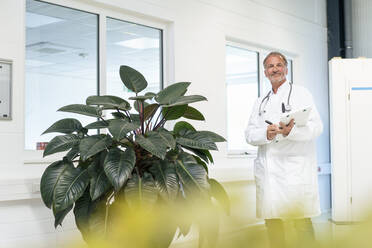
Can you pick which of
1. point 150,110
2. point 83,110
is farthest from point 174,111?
point 83,110

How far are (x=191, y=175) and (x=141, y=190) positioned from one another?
0.96 feet

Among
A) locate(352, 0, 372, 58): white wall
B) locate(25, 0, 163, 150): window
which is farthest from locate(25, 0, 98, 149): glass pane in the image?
locate(352, 0, 372, 58): white wall

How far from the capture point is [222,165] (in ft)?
14.8

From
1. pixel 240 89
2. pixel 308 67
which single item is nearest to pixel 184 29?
pixel 240 89

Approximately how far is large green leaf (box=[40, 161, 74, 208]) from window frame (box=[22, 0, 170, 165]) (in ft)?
2.03

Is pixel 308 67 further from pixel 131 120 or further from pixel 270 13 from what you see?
pixel 131 120

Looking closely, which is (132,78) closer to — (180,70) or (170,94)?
(170,94)

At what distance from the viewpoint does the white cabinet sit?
5223 millimetres

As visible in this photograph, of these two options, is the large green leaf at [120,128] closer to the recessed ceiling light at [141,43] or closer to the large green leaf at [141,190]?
the large green leaf at [141,190]

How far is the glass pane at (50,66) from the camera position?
125 inches

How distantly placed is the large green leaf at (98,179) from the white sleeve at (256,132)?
1132 millimetres

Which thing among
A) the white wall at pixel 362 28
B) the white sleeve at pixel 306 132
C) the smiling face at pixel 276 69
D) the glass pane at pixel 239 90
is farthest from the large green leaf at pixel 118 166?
the white wall at pixel 362 28

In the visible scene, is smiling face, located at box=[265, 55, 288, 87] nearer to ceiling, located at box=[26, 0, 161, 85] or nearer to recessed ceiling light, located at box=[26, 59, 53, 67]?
ceiling, located at box=[26, 0, 161, 85]

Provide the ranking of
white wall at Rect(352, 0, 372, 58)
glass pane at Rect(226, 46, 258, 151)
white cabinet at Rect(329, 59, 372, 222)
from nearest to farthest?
1. glass pane at Rect(226, 46, 258, 151)
2. white cabinet at Rect(329, 59, 372, 222)
3. white wall at Rect(352, 0, 372, 58)
